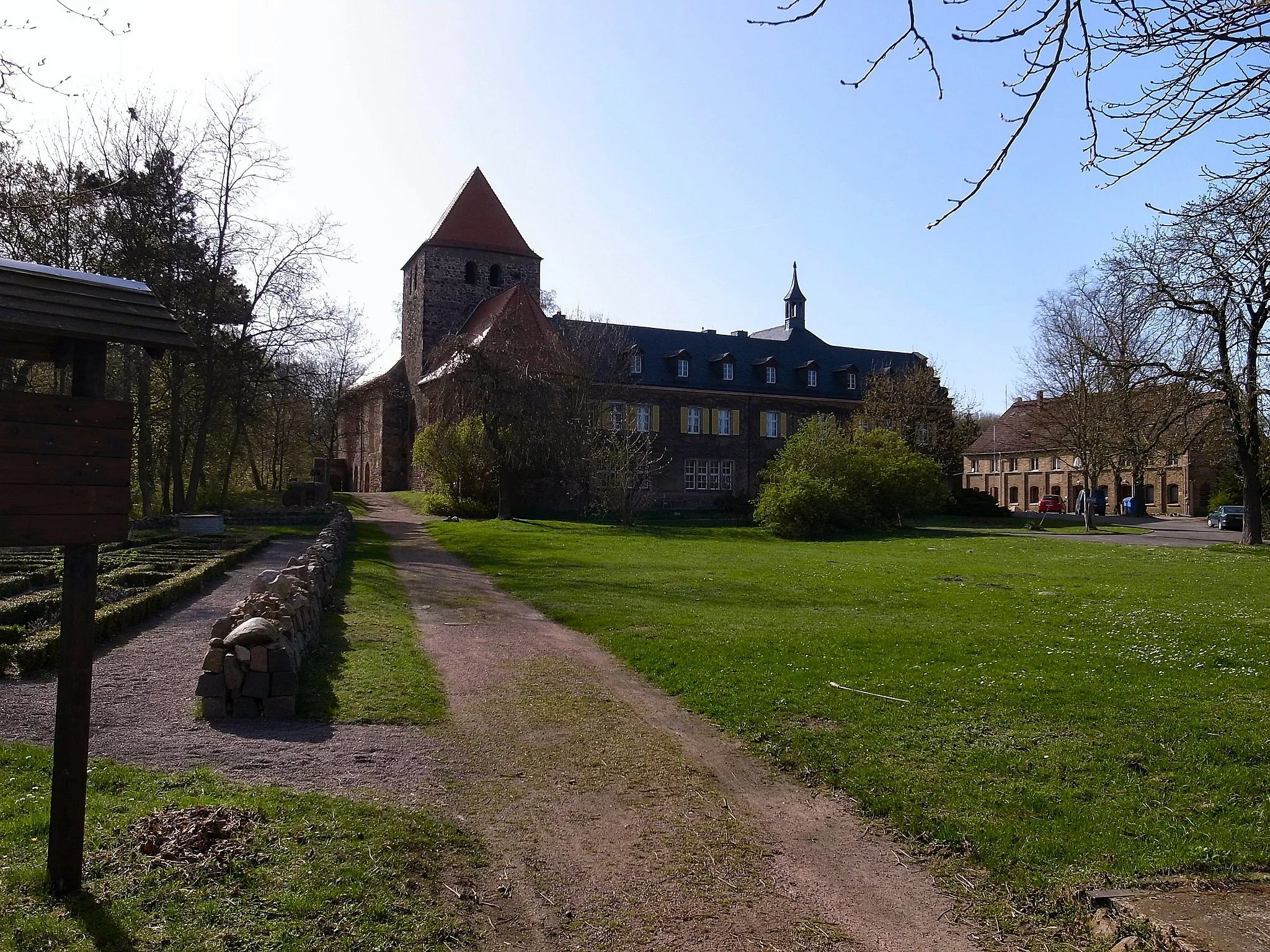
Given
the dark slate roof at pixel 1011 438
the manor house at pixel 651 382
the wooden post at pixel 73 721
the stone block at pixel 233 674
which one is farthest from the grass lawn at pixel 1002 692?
the dark slate roof at pixel 1011 438

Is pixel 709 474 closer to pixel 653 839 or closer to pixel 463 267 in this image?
pixel 463 267

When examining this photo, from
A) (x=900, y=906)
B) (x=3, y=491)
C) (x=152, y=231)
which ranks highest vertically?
(x=152, y=231)

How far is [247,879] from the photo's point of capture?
459 cm

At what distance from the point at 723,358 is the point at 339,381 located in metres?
21.3

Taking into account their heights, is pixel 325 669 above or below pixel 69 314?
below

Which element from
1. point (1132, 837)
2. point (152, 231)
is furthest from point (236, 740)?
point (152, 231)

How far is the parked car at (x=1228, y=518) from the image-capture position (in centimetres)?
4291


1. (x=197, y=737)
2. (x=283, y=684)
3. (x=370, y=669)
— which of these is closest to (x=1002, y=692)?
(x=370, y=669)

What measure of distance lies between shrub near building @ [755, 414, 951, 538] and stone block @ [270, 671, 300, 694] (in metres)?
27.1

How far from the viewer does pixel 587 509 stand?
39.8 m

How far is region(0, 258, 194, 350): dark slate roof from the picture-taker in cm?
435

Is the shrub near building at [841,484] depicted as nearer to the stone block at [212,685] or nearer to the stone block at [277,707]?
the stone block at [277,707]

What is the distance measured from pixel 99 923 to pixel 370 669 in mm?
5532

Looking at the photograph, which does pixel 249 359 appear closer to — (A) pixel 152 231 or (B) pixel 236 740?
(A) pixel 152 231
